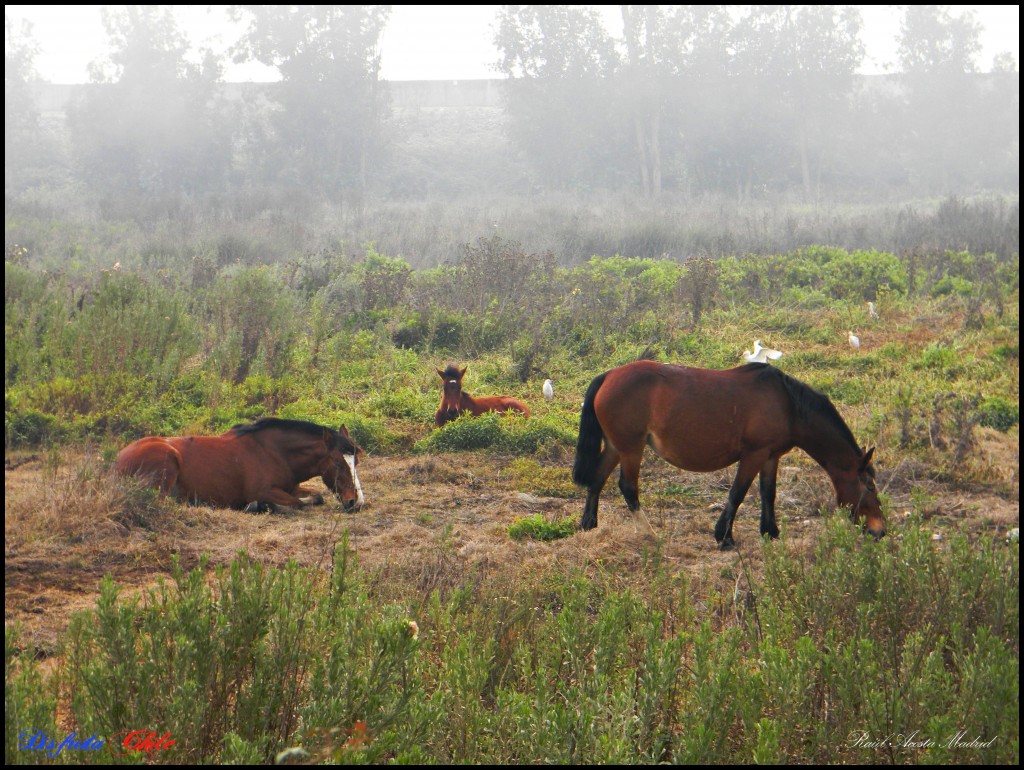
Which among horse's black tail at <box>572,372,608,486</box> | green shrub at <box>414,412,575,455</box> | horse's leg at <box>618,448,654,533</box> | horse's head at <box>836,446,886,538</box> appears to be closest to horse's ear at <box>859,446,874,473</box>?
horse's head at <box>836,446,886,538</box>

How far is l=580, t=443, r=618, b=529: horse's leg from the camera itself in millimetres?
6738

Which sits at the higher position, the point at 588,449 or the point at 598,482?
the point at 588,449

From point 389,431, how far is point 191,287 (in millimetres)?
7843

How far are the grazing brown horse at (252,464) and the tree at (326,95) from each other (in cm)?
2701

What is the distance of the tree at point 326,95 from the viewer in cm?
3188

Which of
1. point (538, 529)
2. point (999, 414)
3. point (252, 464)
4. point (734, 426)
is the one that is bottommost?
point (999, 414)

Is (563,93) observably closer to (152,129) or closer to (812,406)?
(152,129)

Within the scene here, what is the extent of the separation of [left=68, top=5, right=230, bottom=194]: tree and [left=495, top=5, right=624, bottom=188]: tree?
43.4 ft

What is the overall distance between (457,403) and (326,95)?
105 feet

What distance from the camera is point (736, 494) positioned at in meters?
6.32

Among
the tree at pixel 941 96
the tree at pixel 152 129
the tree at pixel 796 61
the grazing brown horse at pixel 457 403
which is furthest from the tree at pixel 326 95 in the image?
the grazing brown horse at pixel 457 403

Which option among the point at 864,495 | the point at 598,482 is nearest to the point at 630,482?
the point at 598,482

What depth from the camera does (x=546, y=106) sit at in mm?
38344

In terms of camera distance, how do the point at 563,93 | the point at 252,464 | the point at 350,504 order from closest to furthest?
1. the point at 350,504
2. the point at 252,464
3. the point at 563,93
